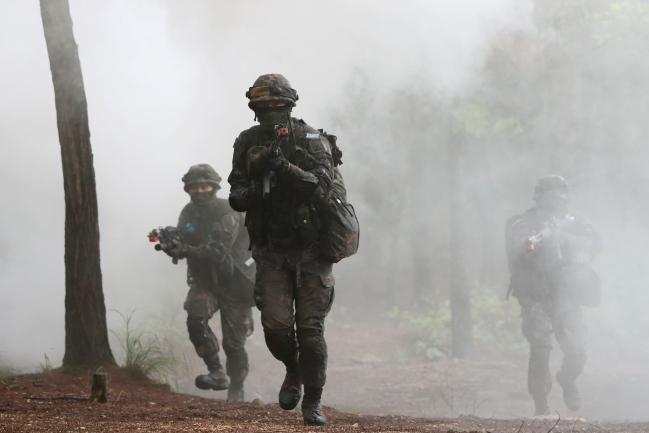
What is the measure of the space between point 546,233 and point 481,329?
6241 millimetres

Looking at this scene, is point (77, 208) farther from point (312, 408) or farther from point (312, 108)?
point (312, 108)

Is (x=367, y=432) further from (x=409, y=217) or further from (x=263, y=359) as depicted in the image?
(x=409, y=217)

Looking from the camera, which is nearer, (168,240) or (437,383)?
(168,240)

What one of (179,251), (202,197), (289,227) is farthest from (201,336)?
(289,227)

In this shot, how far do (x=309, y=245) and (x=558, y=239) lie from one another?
417 centimetres

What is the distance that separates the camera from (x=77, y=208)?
30.0 ft

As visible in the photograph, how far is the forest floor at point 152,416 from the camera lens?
242 inches

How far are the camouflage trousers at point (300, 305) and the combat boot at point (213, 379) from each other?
3109 mm

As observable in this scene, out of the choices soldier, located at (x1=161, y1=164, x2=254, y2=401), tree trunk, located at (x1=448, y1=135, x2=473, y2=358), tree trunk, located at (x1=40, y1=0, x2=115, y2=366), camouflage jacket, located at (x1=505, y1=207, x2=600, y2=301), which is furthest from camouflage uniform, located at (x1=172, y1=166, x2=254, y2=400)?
tree trunk, located at (x1=448, y1=135, x2=473, y2=358)

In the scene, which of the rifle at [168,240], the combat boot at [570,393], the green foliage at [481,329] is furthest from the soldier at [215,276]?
the green foliage at [481,329]

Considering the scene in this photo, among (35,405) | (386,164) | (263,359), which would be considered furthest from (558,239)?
(386,164)

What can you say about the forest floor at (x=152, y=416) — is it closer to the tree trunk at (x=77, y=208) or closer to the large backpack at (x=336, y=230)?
the tree trunk at (x=77, y=208)

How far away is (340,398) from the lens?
12.7 metres

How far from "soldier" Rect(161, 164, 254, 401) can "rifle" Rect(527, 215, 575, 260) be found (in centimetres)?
242
